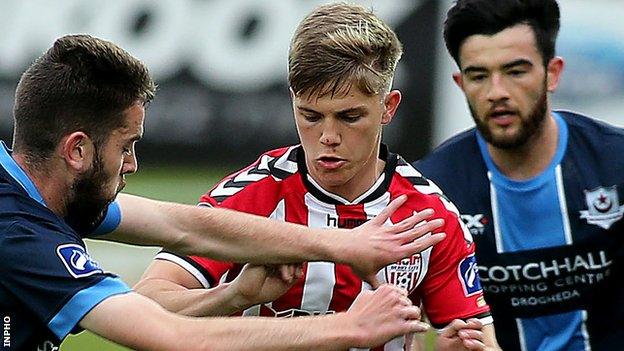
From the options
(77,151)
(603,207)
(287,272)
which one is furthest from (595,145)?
(77,151)

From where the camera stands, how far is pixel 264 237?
4434mm

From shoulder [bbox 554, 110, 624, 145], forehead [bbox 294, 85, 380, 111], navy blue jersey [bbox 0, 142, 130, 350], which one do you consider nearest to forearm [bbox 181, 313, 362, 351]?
navy blue jersey [bbox 0, 142, 130, 350]

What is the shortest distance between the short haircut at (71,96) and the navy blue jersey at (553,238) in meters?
1.70

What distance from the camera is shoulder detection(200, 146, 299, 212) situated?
4.57m

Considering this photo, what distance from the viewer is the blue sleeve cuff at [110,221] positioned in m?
4.43

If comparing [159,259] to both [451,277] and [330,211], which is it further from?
[451,277]

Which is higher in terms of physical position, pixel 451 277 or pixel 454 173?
pixel 454 173

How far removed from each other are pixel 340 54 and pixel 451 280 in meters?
0.82

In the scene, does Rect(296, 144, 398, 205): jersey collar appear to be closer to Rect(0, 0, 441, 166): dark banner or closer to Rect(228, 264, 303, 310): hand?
Rect(228, 264, 303, 310): hand

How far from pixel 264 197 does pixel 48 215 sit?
881 mm

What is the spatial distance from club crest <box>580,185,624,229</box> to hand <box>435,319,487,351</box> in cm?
110

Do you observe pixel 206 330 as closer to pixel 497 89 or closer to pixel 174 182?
pixel 497 89

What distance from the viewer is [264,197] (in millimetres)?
4586

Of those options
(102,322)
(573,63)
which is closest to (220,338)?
(102,322)
